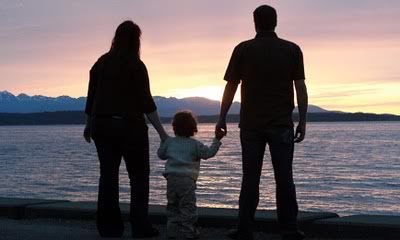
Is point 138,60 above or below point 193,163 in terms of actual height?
above

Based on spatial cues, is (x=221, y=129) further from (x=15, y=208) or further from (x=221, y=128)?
(x=15, y=208)

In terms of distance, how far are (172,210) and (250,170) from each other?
86 centimetres

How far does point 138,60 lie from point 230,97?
2.98ft

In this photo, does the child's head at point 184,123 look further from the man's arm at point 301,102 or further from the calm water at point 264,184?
the calm water at point 264,184

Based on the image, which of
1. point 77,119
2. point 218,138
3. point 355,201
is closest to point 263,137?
point 218,138

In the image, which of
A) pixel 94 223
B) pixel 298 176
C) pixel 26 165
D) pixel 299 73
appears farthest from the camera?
pixel 26 165

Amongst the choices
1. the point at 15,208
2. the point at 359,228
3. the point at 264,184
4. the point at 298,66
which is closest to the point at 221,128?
the point at 298,66

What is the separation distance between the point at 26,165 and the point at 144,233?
4604cm

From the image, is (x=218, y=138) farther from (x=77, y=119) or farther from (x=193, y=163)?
(x=77, y=119)

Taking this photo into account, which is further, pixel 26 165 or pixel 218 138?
pixel 26 165

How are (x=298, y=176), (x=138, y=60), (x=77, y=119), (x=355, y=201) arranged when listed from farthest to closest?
(x=77, y=119) → (x=298, y=176) → (x=355, y=201) → (x=138, y=60)

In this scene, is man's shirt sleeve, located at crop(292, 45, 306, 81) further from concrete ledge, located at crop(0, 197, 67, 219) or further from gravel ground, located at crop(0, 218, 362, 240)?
concrete ledge, located at crop(0, 197, 67, 219)

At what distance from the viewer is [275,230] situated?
7.02m

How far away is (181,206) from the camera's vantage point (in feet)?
22.5
